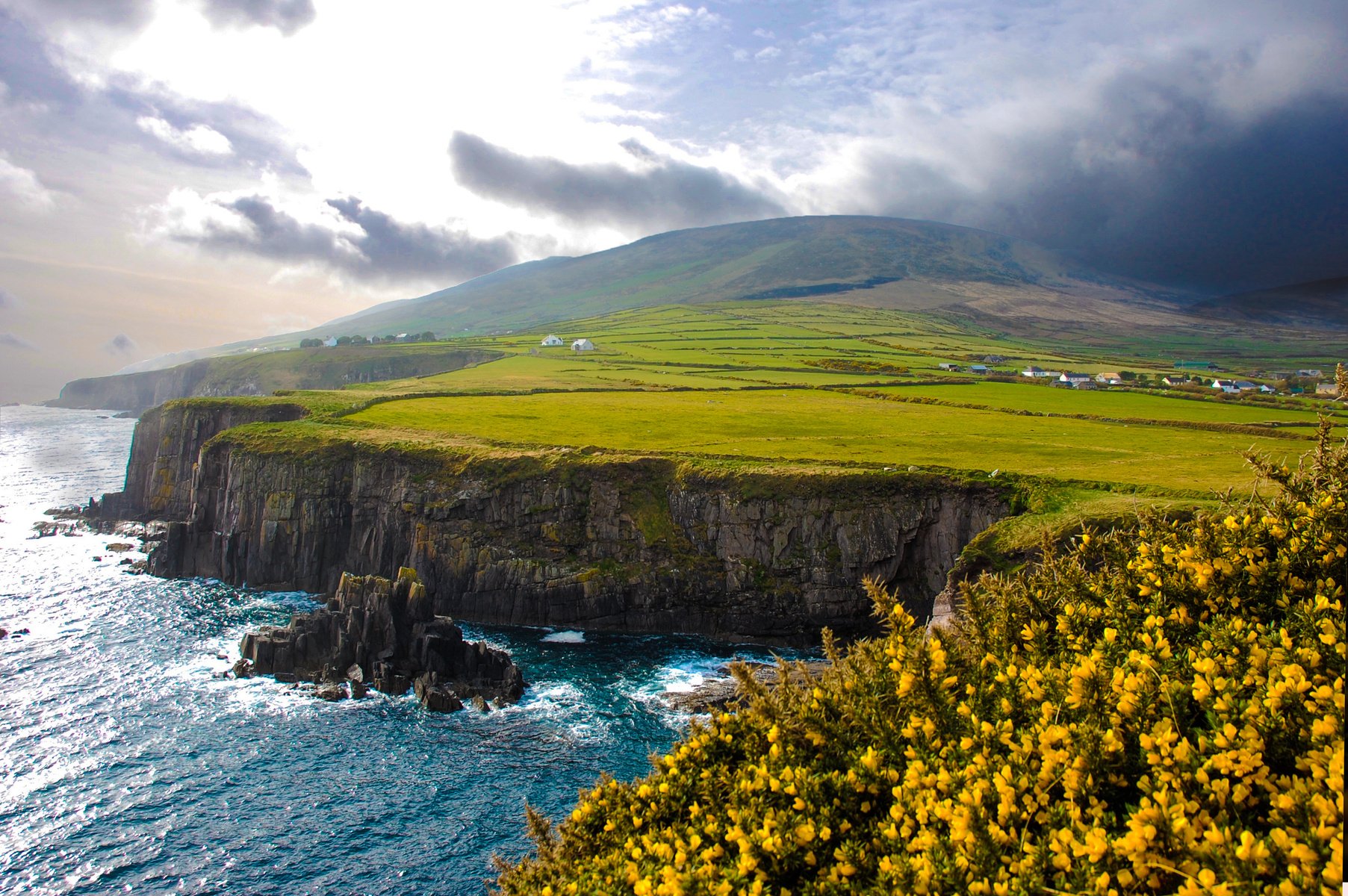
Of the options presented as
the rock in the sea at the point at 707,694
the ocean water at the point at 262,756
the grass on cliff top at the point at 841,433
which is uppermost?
the grass on cliff top at the point at 841,433

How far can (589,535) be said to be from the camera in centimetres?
6419

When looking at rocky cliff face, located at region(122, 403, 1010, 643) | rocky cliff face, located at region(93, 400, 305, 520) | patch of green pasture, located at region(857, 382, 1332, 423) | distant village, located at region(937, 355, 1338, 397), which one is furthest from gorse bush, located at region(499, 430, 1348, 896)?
distant village, located at region(937, 355, 1338, 397)

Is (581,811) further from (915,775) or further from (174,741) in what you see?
(174,741)

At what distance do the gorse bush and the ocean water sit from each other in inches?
898

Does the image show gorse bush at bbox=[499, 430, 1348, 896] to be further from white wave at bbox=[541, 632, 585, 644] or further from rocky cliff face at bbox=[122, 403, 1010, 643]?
white wave at bbox=[541, 632, 585, 644]

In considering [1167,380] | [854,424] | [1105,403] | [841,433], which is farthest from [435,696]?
[1167,380]

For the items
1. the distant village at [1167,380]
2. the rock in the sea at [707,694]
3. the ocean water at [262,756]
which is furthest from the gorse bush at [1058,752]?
the distant village at [1167,380]

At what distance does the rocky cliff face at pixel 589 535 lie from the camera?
57469 mm

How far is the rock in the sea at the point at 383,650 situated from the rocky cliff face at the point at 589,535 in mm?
10335

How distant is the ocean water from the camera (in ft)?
108

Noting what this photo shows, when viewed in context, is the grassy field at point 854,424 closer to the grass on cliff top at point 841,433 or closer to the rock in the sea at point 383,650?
the grass on cliff top at point 841,433

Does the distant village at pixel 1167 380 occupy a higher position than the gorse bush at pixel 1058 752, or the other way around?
the distant village at pixel 1167 380

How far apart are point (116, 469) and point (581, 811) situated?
152 m

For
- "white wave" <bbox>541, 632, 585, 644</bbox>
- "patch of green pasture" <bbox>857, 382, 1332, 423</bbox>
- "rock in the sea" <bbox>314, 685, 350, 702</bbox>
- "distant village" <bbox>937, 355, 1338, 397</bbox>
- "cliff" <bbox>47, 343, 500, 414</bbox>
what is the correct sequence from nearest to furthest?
1. "rock in the sea" <bbox>314, 685, 350, 702</bbox>
2. "white wave" <bbox>541, 632, 585, 644</bbox>
3. "patch of green pasture" <bbox>857, 382, 1332, 423</bbox>
4. "distant village" <bbox>937, 355, 1338, 397</bbox>
5. "cliff" <bbox>47, 343, 500, 414</bbox>
